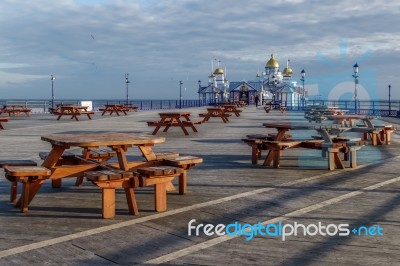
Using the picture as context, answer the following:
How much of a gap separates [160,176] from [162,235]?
952 millimetres

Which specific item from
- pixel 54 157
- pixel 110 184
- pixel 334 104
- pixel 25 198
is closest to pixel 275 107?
pixel 334 104

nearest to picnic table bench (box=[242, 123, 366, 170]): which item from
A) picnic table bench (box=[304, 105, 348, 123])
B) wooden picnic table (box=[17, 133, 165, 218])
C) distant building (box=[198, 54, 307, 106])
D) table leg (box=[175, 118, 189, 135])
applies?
wooden picnic table (box=[17, 133, 165, 218])

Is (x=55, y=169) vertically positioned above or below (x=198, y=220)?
above

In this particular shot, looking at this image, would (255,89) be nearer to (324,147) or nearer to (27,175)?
(324,147)

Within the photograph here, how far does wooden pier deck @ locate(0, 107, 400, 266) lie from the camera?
159 inches

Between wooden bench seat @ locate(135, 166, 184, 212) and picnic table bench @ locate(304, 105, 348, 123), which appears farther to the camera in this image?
picnic table bench @ locate(304, 105, 348, 123)

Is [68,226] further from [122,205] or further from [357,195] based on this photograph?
[357,195]

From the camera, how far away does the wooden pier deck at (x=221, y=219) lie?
4051 millimetres

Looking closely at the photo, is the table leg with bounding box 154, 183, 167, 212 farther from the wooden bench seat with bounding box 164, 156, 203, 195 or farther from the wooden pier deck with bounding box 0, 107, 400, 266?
the wooden bench seat with bounding box 164, 156, 203, 195

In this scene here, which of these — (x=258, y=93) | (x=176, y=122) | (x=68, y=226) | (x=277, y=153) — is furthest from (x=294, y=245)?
(x=258, y=93)

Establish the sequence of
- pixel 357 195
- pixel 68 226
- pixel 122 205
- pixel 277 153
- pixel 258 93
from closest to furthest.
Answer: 1. pixel 68 226
2. pixel 122 205
3. pixel 357 195
4. pixel 277 153
5. pixel 258 93

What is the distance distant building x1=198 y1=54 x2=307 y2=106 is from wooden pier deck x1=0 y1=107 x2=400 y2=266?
186 feet

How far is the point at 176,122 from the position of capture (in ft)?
57.6

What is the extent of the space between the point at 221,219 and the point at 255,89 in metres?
64.2
